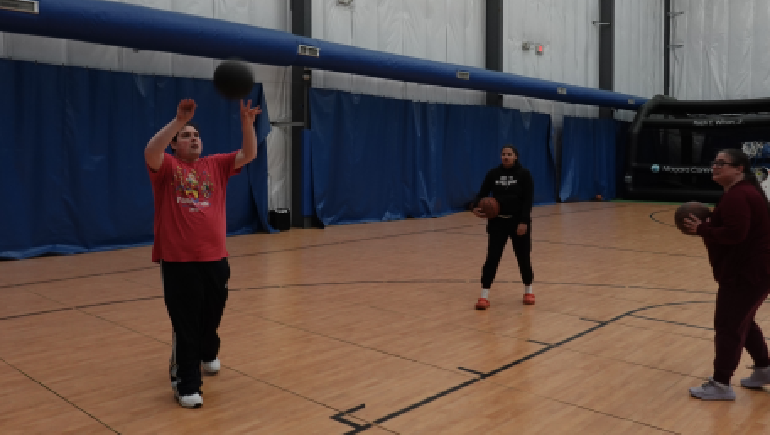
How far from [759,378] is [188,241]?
4172 millimetres

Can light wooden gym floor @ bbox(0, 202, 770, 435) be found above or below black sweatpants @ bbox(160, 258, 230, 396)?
below

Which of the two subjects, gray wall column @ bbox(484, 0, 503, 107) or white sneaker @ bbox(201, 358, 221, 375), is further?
gray wall column @ bbox(484, 0, 503, 107)

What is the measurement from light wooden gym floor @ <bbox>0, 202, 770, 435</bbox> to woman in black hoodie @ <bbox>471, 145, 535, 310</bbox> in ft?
1.80

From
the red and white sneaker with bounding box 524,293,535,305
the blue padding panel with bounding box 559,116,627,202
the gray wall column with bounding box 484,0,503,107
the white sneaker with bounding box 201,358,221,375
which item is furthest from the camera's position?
the blue padding panel with bounding box 559,116,627,202

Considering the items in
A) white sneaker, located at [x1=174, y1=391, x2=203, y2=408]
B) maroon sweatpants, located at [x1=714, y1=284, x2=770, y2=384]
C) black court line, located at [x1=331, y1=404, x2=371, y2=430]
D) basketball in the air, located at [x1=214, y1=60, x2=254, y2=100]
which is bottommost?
black court line, located at [x1=331, y1=404, x2=371, y2=430]

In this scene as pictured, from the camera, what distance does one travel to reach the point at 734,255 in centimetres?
462

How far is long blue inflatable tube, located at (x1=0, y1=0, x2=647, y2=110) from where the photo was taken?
388 inches

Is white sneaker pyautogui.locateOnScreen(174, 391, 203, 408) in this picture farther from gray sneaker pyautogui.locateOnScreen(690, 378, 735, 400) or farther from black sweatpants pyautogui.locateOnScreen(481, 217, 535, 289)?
black sweatpants pyautogui.locateOnScreen(481, 217, 535, 289)

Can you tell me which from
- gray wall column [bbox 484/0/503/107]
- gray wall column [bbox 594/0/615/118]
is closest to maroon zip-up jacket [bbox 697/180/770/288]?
gray wall column [bbox 484/0/503/107]

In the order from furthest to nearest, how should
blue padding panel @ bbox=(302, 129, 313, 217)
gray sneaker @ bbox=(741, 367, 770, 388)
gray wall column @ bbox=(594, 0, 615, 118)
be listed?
gray wall column @ bbox=(594, 0, 615, 118) → blue padding panel @ bbox=(302, 129, 313, 217) → gray sneaker @ bbox=(741, 367, 770, 388)

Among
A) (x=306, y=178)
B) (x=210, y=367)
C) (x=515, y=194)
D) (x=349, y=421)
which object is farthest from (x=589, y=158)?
(x=349, y=421)

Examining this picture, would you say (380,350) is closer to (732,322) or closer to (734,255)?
(732,322)

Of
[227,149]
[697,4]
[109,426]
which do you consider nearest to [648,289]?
[109,426]

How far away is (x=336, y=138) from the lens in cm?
1634
